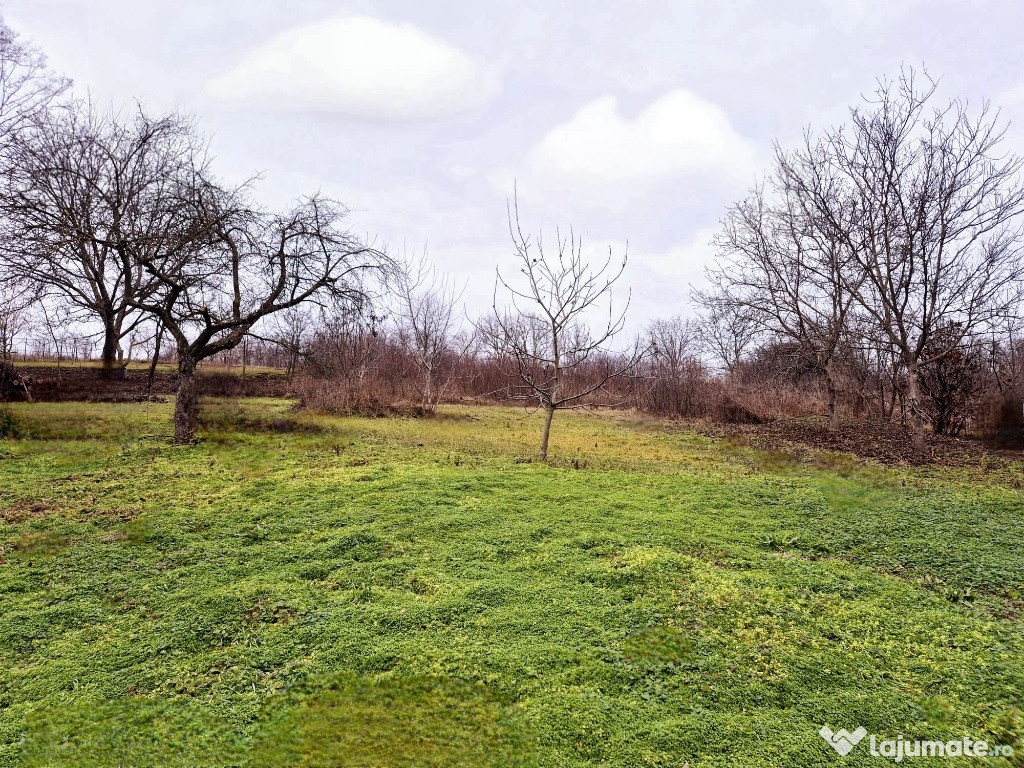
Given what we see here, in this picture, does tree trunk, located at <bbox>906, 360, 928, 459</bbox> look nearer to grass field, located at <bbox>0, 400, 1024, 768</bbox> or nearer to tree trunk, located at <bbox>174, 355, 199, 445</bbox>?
grass field, located at <bbox>0, 400, 1024, 768</bbox>

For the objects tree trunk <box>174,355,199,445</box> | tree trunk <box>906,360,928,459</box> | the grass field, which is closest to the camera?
the grass field

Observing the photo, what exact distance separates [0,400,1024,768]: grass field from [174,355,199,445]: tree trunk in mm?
2736

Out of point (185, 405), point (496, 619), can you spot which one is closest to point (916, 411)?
point (496, 619)

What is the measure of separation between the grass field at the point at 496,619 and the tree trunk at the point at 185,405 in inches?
108

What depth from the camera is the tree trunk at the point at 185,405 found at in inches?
412

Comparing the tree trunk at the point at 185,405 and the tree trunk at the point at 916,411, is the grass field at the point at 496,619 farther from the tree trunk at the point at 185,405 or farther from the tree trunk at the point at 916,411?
the tree trunk at the point at 185,405

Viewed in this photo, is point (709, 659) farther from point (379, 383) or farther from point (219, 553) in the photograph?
point (379, 383)

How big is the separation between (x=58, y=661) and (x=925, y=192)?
1393cm

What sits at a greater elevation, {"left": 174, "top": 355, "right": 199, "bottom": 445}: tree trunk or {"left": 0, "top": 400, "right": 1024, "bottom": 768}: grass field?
{"left": 174, "top": 355, "right": 199, "bottom": 445}: tree trunk

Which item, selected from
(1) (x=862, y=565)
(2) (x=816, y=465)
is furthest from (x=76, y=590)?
(2) (x=816, y=465)

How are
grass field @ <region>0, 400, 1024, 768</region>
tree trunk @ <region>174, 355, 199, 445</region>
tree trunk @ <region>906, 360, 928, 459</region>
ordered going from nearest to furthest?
grass field @ <region>0, 400, 1024, 768</region> → tree trunk @ <region>906, 360, 928, 459</region> → tree trunk @ <region>174, 355, 199, 445</region>

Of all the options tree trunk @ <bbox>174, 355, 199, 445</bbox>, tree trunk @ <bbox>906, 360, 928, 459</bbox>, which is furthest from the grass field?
tree trunk @ <bbox>174, 355, 199, 445</bbox>

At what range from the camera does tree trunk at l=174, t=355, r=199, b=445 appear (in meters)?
10.5

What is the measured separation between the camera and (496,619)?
3.87m
